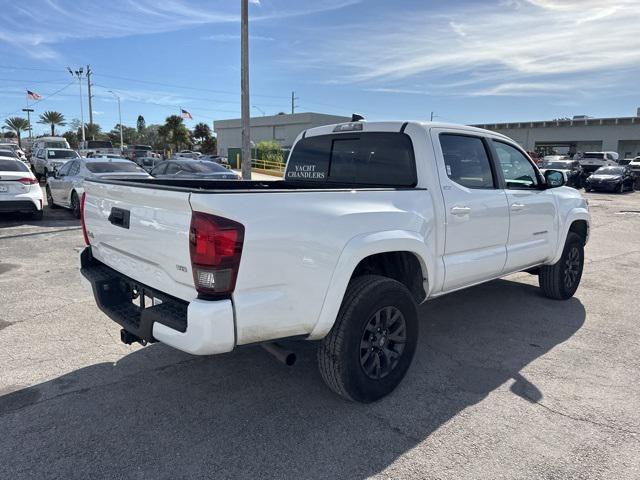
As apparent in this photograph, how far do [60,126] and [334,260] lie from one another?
86.6 m

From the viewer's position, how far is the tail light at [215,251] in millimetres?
2418

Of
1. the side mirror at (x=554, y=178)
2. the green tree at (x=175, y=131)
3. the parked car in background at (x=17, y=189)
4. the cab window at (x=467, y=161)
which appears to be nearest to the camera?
the cab window at (x=467, y=161)

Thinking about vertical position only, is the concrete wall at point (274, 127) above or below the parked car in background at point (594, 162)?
above

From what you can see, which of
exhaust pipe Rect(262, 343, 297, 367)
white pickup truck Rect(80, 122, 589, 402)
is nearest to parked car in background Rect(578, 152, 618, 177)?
white pickup truck Rect(80, 122, 589, 402)

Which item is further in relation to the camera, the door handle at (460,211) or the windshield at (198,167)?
the windshield at (198,167)

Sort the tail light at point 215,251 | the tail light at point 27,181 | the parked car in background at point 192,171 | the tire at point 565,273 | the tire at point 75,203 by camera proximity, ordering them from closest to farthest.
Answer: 1. the tail light at point 215,251
2. the tire at point 565,273
3. the tail light at point 27,181
4. the tire at point 75,203
5. the parked car in background at point 192,171

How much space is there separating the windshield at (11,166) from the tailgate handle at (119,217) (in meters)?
8.87

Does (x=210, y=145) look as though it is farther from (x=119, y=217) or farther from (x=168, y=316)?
(x=168, y=316)

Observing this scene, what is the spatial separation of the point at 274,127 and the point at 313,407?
58.7m

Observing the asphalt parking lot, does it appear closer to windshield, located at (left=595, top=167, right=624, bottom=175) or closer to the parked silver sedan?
the parked silver sedan

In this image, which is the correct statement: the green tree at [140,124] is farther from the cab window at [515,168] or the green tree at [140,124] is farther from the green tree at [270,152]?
the cab window at [515,168]

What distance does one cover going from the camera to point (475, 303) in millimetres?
5699

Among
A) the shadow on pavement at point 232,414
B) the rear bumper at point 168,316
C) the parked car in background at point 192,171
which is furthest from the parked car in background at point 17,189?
the rear bumper at point 168,316

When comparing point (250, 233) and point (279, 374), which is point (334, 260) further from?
point (279, 374)
